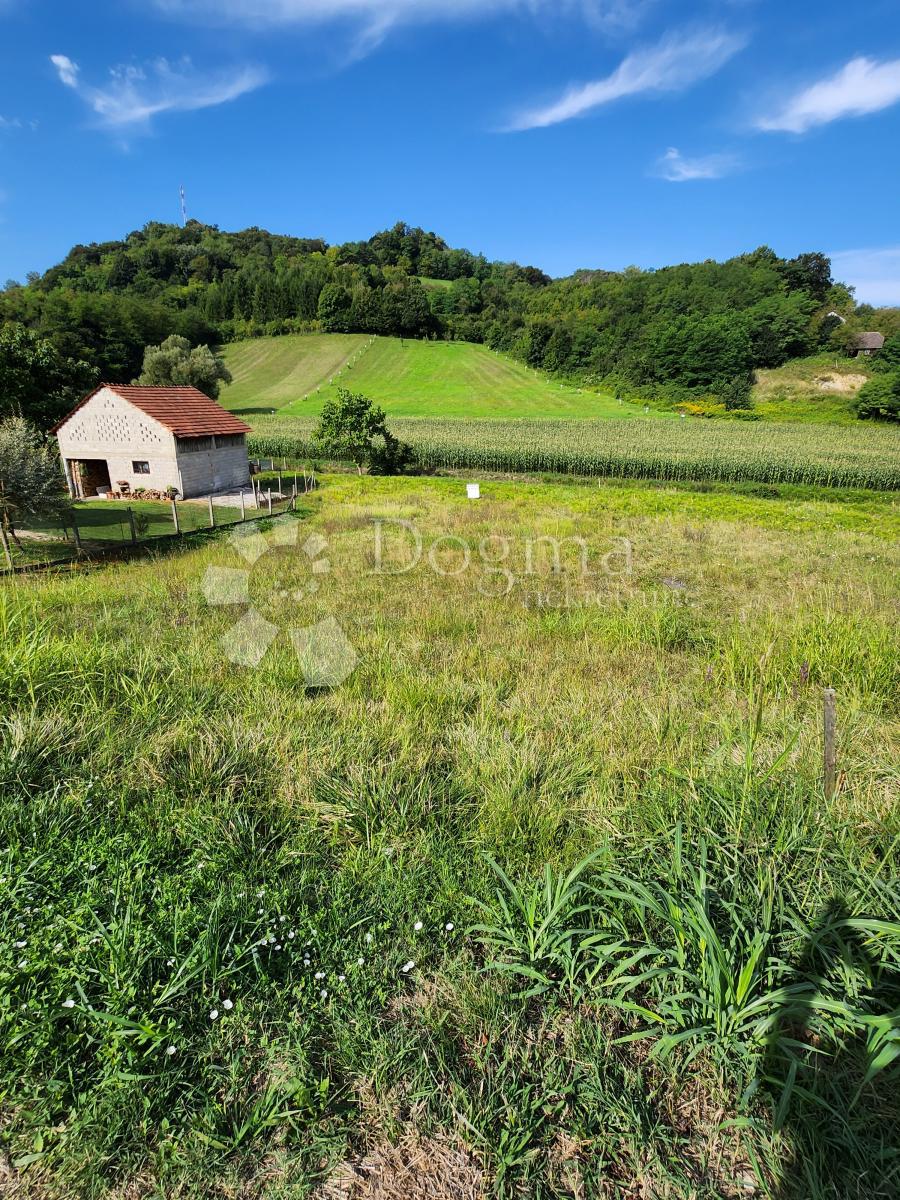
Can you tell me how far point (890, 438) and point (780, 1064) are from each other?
56149 mm

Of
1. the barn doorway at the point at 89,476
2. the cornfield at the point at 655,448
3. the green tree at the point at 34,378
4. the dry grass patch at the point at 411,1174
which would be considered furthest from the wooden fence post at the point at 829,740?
the cornfield at the point at 655,448

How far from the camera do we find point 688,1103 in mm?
1978

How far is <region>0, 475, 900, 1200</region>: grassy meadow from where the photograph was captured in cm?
185

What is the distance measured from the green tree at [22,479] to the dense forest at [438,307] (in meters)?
21.2

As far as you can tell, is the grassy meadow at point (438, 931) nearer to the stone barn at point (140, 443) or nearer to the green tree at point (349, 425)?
the stone barn at point (140, 443)

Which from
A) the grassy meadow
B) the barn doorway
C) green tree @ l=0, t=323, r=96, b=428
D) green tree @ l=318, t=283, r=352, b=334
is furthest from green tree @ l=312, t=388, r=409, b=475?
green tree @ l=318, t=283, r=352, b=334

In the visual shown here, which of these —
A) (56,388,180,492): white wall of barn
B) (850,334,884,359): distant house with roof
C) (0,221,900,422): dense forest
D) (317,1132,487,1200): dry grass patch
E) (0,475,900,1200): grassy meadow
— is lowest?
(317,1132,487,1200): dry grass patch

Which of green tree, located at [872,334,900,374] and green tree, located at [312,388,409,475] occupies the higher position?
green tree, located at [872,334,900,374]

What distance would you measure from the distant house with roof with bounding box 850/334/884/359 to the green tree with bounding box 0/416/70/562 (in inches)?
3489

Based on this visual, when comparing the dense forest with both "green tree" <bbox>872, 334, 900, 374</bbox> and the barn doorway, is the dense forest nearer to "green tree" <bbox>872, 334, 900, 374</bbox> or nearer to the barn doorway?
the barn doorway

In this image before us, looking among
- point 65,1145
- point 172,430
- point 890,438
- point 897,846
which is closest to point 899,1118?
point 897,846

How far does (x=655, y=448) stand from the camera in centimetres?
3853

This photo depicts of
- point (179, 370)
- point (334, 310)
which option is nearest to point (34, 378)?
point (179, 370)

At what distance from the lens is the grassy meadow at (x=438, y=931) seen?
185 centimetres
